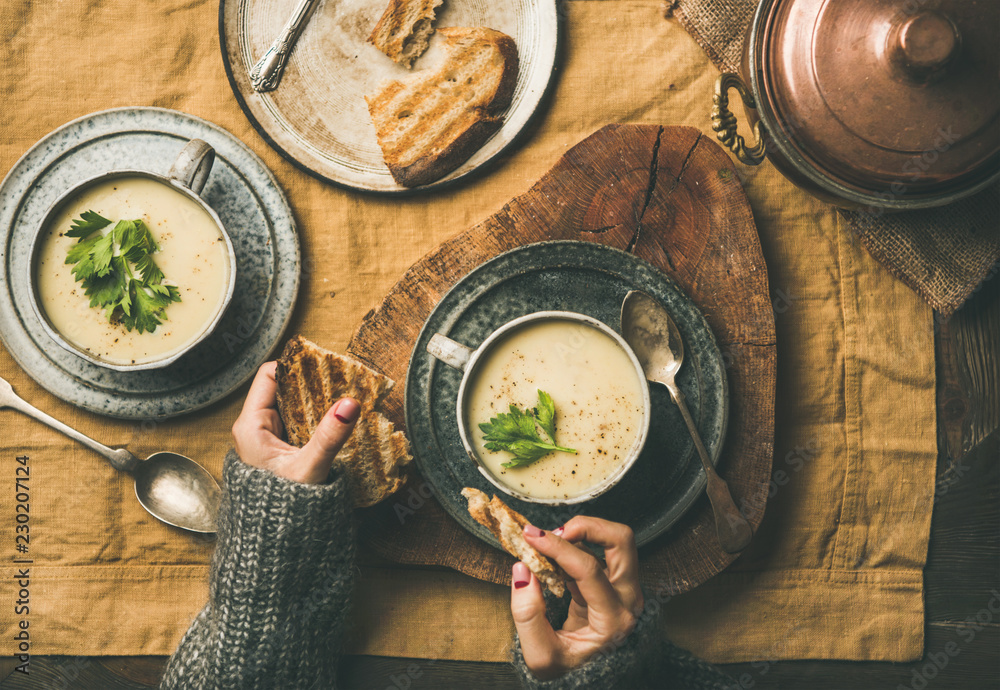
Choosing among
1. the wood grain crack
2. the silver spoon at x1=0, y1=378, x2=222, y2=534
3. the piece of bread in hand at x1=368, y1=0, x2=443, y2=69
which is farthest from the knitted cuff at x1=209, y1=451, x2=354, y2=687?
the piece of bread in hand at x1=368, y1=0, x2=443, y2=69

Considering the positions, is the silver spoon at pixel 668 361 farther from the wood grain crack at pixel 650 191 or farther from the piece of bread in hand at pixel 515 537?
the piece of bread in hand at pixel 515 537

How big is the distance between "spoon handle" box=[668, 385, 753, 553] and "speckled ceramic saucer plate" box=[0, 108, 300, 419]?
0.89 metres

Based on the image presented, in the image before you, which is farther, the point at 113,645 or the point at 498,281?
the point at 113,645

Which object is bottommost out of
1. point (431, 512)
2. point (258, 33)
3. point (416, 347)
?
point (431, 512)

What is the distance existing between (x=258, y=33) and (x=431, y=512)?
116 cm

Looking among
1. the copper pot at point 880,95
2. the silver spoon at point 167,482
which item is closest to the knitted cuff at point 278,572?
→ the silver spoon at point 167,482

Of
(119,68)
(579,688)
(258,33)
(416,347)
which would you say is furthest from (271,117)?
(579,688)

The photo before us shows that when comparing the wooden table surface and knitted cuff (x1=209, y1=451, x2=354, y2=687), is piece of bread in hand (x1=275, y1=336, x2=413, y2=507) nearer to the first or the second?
knitted cuff (x1=209, y1=451, x2=354, y2=687)

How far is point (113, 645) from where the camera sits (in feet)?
4.63

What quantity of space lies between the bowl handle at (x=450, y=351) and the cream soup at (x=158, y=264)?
48 cm

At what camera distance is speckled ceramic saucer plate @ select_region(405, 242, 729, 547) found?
Answer: 49.4 inches

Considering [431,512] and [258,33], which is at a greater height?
[258,33]

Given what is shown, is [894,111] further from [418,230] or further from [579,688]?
[579,688]

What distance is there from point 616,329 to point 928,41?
725mm
